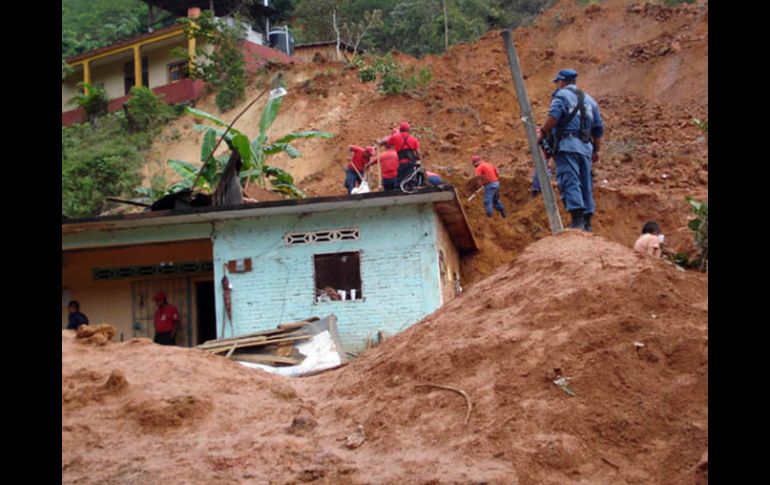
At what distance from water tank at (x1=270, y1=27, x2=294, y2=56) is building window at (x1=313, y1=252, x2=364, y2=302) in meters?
24.9

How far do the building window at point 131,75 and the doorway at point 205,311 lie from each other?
22.5 meters

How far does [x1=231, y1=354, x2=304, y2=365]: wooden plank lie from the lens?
449 inches

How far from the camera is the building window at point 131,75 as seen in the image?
125ft

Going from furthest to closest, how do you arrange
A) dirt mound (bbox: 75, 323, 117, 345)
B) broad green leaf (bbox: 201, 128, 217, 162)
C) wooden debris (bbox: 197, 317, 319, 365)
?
broad green leaf (bbox: 201, 128, 217, 162), wooden debris (bbox: 197, 317, 319, 365), dirt mound (bbox: 75, 323, 117, 345)

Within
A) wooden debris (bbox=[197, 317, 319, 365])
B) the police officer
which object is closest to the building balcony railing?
wooden debris (bbox=[197, 317, 319, 365])

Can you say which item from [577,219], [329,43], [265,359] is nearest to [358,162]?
[265,359]

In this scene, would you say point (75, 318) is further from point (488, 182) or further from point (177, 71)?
point (177, 71)

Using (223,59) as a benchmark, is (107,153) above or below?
below

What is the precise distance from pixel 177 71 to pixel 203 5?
3.37 m

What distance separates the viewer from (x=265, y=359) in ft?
37.9

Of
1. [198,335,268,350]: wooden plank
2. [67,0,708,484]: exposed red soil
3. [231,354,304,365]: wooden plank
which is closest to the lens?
[67,0,708,484]: exposed red soil

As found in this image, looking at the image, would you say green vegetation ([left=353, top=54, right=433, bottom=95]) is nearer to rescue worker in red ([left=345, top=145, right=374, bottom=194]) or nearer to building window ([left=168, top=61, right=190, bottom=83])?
building window ([left=168, top=61, right=190, bottom=83])

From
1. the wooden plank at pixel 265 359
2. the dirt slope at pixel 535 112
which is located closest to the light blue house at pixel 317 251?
the wooden plank at pixel 265 359
